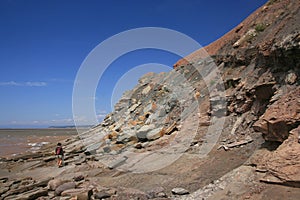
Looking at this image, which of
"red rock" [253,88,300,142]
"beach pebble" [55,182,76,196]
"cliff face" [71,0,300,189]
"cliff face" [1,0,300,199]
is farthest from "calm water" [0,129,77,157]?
"red rock" [253,88,300,142]

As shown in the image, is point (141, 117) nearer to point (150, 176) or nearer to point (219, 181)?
point (150, 176)

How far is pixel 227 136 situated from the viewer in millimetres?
12750

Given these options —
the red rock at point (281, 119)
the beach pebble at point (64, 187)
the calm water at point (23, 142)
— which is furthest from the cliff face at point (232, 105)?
the calm water at point (23, 142)

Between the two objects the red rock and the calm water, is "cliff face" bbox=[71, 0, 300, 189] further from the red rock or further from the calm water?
the calm water

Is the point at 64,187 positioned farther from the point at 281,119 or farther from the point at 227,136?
the point at 281,119

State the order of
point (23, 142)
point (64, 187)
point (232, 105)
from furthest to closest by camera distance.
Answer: point (23, 142)
point (232, 105)
point (64, 187)

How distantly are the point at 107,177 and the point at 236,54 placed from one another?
38.2 ft

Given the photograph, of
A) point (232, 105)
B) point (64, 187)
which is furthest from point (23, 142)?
point (232, 105)

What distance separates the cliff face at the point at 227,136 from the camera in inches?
303

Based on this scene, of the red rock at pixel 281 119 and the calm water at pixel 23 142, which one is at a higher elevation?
the red rock at pixel 281 119

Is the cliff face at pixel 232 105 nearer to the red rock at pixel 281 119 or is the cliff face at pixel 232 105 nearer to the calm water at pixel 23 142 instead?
the red rock at pixel 281 119

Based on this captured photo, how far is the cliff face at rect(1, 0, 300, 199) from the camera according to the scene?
770 centimetres

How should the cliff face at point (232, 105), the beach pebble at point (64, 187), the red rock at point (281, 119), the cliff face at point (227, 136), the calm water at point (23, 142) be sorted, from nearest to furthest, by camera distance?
1. the cliff face at point (227, 136)
2. the red rock at point (281, 119)
3. the cliff face at point (232, 105)
4. the beach pebble at point (64, 187)
5. the calm water at point (23, 142)

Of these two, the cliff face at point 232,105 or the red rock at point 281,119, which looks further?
the cliff face at point 232,105
